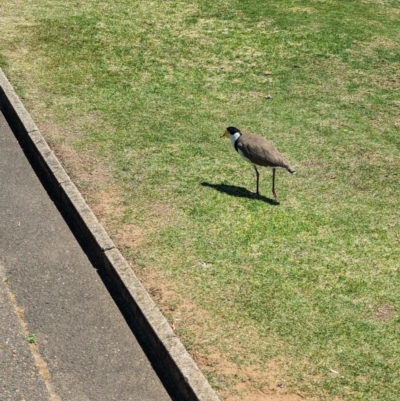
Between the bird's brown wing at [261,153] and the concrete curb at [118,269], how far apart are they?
208 cm

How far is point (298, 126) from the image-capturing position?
1210 cm

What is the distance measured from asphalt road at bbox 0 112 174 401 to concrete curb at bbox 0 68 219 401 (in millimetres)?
140

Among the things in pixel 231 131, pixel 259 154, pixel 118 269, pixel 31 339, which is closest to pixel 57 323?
pixel 31 339

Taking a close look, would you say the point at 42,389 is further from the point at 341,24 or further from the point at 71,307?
the point at 341,24

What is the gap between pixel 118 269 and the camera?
8.51m

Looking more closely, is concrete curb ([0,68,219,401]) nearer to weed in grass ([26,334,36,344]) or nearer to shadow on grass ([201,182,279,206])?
weed in grass ([26,334,36,344])

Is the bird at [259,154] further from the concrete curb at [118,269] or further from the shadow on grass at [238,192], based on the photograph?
the concrete curb at [118,269]

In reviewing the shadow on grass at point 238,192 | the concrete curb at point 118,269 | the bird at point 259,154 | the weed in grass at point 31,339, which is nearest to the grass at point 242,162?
the shadow on grass at point 238,192

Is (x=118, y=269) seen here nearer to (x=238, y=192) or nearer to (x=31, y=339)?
(x=31, y=339)

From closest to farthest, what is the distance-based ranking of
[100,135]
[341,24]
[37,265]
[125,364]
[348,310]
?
[125,364] < [348,310] < [37,265] < [100,135] < [341,24]

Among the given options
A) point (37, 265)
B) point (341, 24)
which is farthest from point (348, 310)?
point (341, 24)

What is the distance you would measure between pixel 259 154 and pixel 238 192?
0.58m

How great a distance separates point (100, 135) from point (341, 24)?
635 centimetres

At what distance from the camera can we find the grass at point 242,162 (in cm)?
780
